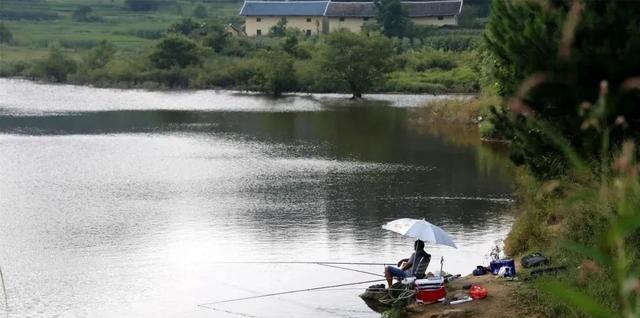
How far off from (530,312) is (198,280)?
6.55m

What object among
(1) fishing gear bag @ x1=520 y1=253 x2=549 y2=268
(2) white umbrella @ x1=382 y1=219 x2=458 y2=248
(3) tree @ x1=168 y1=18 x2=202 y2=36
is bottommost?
(1) fishing gear bag @ x1=520 y1=253 x2=549 y2=268

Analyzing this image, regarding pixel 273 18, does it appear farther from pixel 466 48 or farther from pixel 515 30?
pixel 515 30

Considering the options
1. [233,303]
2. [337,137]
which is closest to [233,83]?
[337,137]

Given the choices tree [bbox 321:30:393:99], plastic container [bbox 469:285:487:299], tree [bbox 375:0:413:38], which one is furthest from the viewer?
tree [bbox 375:0:413:38]

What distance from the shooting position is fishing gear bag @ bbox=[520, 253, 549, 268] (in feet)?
48.8

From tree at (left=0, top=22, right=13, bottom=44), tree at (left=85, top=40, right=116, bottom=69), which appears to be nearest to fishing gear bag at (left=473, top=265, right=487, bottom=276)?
tree at (left=85, top=40, right=116, bottom=69)

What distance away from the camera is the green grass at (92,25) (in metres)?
82.4

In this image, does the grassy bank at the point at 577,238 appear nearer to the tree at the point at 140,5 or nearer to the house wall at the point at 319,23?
the house wall at the point at 319,23

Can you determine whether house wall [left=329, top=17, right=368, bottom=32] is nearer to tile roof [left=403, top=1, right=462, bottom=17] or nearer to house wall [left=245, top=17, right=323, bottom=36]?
house wall [left=245, top=17, right=323, bottom=36]

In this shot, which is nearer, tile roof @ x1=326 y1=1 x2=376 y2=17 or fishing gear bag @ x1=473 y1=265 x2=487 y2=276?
fishing gear bag @ x1=473 y1=265 x2=487 y2=276

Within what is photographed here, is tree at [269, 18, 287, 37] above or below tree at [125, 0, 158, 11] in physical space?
below

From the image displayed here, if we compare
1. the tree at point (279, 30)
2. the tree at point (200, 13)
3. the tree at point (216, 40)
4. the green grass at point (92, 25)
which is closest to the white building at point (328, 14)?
the tree at point (279, 30)

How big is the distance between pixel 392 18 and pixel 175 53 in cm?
1782

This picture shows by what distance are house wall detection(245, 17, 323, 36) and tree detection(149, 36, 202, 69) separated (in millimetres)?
17981
